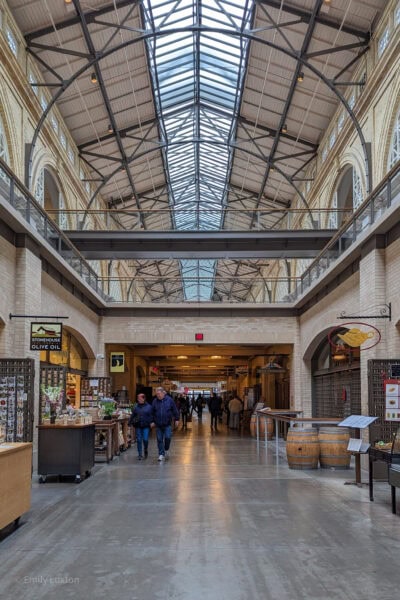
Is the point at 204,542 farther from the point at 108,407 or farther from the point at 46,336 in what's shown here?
the point at 108,407

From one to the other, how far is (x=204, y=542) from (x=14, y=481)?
2.15m

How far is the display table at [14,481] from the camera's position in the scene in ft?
21.5

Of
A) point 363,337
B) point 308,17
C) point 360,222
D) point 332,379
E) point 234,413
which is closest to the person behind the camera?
point 363,337

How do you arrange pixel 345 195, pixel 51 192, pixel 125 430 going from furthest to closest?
pixel 345 195 → pixel 51 192 → pixel 125 430

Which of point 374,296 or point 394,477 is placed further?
point 374,296

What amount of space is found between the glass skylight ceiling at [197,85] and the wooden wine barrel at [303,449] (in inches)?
304

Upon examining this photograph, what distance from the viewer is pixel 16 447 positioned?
277 inches

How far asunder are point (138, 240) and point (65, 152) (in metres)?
5.65

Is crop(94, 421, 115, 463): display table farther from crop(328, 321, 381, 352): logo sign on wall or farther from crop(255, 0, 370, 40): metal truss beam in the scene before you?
crop(255, 0, 370, 40): metal truss beam

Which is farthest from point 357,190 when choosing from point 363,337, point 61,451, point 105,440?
point 61,451

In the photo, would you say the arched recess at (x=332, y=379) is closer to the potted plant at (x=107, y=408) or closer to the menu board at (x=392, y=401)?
the menu board at (x=392, y=401)

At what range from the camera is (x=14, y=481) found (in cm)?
696

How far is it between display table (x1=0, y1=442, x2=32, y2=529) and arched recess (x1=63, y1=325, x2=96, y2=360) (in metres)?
10.7

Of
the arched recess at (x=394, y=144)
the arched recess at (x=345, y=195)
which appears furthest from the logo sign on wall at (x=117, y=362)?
the arched recess at (x=394, y=144)
